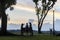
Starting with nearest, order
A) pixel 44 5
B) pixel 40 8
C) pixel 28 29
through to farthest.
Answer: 1. pixel 28 29
2. pixel 44 5
3. pixel 40 8

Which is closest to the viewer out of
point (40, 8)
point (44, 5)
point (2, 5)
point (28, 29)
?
point (28, 29)

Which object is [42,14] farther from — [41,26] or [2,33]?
[2,33]

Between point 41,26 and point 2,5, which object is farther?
point 41,26

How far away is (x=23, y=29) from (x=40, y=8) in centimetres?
3207

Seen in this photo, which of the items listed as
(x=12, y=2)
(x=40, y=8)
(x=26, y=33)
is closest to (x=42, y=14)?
(x=40, y=8)

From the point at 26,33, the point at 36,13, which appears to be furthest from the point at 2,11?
the point at 36,13

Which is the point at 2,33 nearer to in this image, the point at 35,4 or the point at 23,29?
the point at 23,29

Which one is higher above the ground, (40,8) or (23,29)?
(40,8)

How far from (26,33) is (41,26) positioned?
28874 millimetres

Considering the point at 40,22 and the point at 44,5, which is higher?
the point at 44,5

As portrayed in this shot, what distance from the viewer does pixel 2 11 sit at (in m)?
45.1

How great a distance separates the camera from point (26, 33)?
126 ft

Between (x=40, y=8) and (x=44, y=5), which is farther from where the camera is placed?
(x=40, y=8)

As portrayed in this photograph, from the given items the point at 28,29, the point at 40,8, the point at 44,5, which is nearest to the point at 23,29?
the point at 28,29
